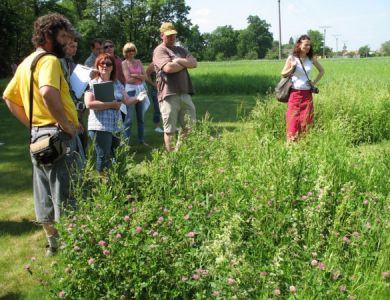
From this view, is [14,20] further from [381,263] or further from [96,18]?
[96,18]

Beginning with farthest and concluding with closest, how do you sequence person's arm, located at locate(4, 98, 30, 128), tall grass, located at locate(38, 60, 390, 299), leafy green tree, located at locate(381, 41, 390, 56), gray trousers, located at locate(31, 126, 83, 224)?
1. leafy green tree, located at locate(381, 41, 390, 56)
2. person's arm, located at locate(4, 98, 30, 128)
3. gray trousers, located at locate(31, 126, 83, 224)
4. tall grass, located at locate(38, 60, 390, 299)

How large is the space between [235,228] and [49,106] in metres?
1.60

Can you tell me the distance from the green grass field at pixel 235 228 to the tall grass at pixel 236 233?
0.03 feet

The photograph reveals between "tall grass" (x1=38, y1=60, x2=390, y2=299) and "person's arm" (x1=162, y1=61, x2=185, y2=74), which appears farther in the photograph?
"person's arm" (x1=162, y1=61, x2=185, y2=74)

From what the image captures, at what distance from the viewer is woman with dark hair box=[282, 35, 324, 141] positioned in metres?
6.12

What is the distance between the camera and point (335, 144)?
4.63 m

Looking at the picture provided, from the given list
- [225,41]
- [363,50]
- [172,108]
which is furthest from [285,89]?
[363,50]

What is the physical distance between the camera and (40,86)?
124 inches

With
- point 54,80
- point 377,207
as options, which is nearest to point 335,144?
point 377,207

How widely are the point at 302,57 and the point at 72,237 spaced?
15.0 ft

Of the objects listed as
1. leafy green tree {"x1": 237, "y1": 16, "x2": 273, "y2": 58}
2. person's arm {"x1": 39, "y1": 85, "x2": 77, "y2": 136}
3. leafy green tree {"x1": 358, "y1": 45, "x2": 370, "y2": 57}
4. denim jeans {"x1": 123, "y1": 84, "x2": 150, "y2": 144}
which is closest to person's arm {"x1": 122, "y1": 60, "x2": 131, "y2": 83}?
denim jeans {"x1": 123, "y1": 84, "x2": 150, "y2": 144}

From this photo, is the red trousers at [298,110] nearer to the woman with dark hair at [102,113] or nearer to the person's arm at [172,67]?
the person's arm at [172,67]

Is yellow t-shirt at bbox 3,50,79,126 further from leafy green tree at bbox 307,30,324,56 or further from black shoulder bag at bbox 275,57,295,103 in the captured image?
leafy green tree at bbox 307,30,324,56

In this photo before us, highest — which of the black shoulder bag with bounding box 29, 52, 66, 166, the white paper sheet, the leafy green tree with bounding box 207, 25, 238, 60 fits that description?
the leafy green tree with bounding box 207, 25, 238, 60
